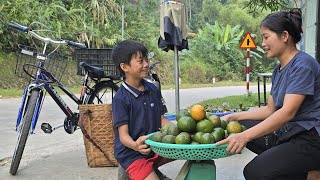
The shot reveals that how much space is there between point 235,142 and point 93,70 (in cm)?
274

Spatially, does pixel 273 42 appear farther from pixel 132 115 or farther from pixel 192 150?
pixel 132 115

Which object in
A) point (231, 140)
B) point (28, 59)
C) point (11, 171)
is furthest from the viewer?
point (28, 59)

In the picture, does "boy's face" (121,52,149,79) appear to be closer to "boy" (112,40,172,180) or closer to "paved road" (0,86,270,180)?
"boy" (112,40,172,180)

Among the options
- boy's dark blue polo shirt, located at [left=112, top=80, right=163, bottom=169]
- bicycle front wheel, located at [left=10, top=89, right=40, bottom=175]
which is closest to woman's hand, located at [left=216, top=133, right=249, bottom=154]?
boy's dark blue polo shirt, located at [left=112, top=80, right=163, bottom=169]

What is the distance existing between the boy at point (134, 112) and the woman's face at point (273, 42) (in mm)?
753

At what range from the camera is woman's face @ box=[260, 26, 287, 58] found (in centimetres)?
239

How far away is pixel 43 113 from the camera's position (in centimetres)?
895

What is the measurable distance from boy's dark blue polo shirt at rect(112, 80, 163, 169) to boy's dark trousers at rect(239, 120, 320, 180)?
70 cm

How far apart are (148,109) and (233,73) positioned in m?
19.9

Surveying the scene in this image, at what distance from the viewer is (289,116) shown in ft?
7.32

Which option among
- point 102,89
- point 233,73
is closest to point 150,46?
point 233,73

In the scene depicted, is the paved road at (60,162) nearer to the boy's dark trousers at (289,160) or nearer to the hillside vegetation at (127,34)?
the boy's dark trousers at (289,160)

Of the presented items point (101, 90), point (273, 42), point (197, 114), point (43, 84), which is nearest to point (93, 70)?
point (101, 90)

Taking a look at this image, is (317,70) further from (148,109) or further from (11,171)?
(11,171)
